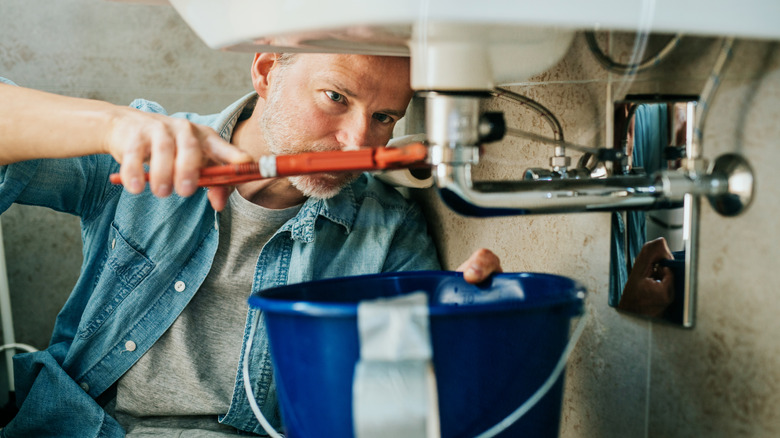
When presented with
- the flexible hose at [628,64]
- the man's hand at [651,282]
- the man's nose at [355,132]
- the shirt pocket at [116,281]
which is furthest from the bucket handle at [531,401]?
the shirt pocket at [116,281]

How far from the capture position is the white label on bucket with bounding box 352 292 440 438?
433 millimetres

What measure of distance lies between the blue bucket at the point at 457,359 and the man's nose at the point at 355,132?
41cm

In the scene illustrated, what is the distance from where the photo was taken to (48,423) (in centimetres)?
93

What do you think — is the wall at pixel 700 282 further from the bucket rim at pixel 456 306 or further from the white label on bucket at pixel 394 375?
the white label on bucket at pixel 394 375

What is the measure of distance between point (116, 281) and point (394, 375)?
64 centimetres

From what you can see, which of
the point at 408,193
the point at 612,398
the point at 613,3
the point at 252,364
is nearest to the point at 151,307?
the point at 252,364

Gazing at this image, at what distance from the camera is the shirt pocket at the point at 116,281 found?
36.9 inches

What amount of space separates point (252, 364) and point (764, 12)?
0.75 m

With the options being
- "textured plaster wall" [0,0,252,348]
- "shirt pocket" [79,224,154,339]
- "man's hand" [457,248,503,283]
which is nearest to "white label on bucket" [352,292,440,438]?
"man's hand" [457,248,503,283]

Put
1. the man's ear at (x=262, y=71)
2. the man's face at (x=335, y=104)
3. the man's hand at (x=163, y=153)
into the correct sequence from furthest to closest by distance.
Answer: the man's ear at (x=262, y=71) < the man's face at (x=335, y=104) < the man's hand at (x=163, y=153)

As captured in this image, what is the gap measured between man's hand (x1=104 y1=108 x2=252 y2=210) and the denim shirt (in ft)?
1.17

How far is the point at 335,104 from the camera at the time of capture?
887 millimetres

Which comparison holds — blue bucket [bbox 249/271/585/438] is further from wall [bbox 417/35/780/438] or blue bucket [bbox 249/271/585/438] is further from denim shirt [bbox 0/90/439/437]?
denim shirt [bbox 0/90/439/437]

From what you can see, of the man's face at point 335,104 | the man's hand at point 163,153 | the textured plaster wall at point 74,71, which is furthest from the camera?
the textured plaster wall at point 74,71
